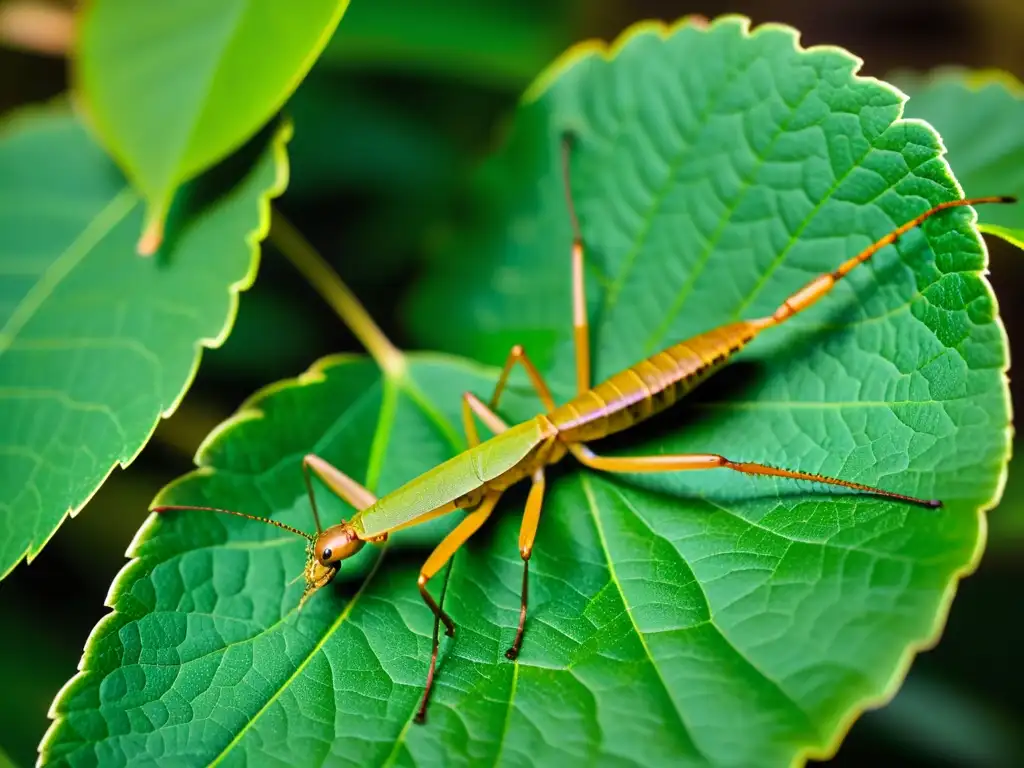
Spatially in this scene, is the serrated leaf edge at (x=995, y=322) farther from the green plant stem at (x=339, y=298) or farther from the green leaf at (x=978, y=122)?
the green plant stem at (x=339, y=298)

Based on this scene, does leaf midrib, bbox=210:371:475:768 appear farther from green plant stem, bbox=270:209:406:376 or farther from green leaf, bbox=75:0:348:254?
green leaf, bbox=75:0:348:254

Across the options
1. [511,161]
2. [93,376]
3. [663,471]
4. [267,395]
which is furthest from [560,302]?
[93,376]

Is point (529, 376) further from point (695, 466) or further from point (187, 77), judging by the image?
point (187, 77)

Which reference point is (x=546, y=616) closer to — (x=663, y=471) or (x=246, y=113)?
(x=663, y=471)

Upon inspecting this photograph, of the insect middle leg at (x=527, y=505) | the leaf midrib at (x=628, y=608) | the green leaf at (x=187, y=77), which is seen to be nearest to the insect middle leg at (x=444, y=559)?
the insect middle leg at (x=527, y=505)

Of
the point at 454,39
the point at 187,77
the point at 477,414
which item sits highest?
the point at 454,39

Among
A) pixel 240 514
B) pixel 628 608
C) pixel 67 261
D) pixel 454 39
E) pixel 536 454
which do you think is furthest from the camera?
pixel 454 39

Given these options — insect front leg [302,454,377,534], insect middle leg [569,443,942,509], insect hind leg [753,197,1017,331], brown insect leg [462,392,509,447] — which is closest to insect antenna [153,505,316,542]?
insect front leg [302,454,377,534]

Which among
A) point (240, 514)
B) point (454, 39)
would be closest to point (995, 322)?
point (240, 514)
